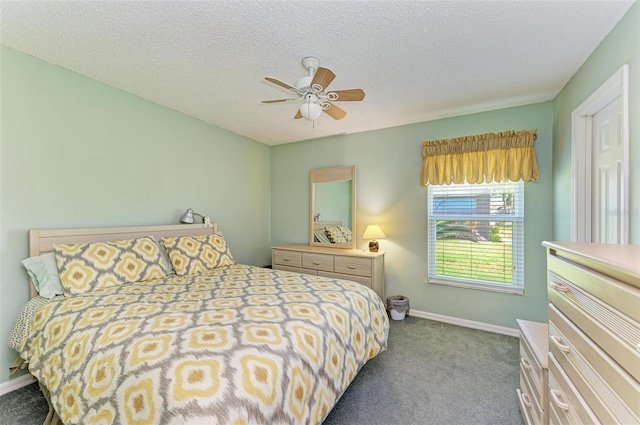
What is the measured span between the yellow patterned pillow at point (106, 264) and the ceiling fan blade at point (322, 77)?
6.72 feet

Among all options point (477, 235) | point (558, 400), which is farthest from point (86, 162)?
point (477, 235)

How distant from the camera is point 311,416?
4.40 feet

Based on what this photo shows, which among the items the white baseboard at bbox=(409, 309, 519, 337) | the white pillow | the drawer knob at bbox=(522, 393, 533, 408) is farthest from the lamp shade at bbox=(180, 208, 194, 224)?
the drawer knob at bbox=(522, 393, 533, 408)

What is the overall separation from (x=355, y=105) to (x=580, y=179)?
6.78 ft

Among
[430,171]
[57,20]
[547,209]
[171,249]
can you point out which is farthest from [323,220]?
[57,20]

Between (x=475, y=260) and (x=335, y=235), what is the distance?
1815 millimetres

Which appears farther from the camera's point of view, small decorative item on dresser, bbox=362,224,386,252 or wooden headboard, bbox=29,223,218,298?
small decorative item on dresser, bbox=362,224,386,252

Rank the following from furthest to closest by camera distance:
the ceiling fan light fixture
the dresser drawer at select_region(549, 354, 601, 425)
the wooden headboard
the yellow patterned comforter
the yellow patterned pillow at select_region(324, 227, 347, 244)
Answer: the yellow patterned pillow at select_region(324, 227, 347, 244)
the wooden headboard
the ceiling fan light fixture
the yellow patterned comforter
the dresser drawer at select_region(549, 354, 601, 425)

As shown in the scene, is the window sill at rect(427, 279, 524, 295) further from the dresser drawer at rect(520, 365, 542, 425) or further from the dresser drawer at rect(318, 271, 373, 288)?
the dresser drawer at rect(520, 365, 542, 425)

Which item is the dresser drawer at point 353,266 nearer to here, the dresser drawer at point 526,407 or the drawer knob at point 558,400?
the dresser drawer at point 526,407

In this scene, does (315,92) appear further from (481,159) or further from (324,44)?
(481,159)

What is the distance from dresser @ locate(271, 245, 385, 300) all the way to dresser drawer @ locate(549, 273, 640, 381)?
2.14 meters

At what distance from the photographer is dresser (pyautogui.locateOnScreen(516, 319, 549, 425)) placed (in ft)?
4.40

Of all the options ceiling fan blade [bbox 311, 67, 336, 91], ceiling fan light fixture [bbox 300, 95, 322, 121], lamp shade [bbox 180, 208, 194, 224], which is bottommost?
lamp shade [bbox 180, 208, 194, 224]
